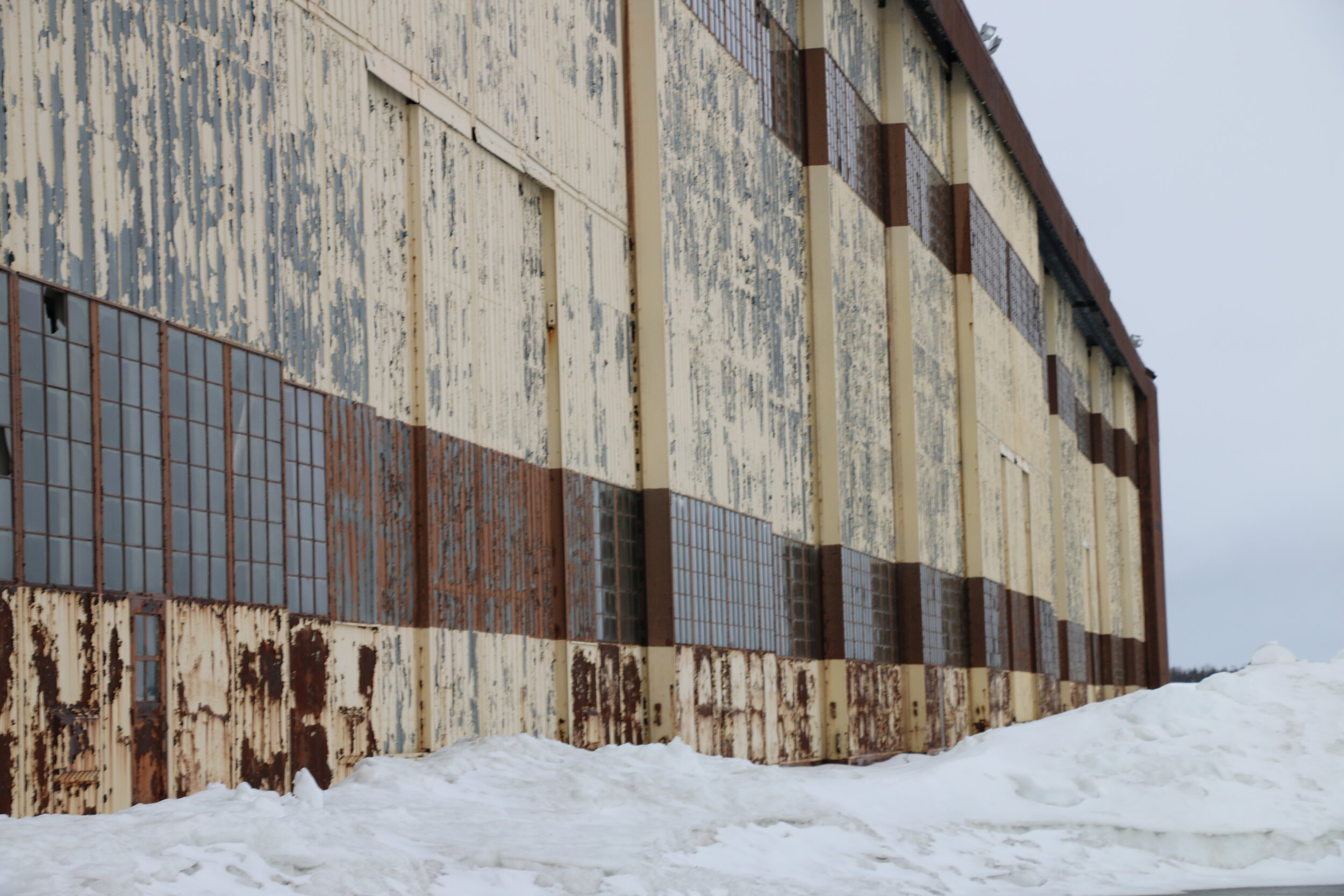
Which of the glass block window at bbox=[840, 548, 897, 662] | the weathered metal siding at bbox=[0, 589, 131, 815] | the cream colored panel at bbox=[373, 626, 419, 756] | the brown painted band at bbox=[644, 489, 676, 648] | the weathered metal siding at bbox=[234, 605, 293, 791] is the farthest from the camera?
the glass block window at bbox=[840, 548, 897, 662]

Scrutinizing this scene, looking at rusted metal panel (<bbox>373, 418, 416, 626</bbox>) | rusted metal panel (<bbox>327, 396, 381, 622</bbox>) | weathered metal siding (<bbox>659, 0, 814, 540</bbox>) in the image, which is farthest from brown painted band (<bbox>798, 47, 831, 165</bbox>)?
rusted metal panel (<bbox>327, 396, 381, 622</bbox>)

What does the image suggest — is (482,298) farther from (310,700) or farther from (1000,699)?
(1000,699)

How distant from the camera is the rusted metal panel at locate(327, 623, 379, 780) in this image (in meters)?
14.0

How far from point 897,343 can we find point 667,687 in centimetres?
1326

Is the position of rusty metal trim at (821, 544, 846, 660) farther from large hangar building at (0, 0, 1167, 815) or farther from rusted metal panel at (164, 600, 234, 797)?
rusted metal panel at (164, 600, 234, 797)

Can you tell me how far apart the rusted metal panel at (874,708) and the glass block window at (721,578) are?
10.6 ft

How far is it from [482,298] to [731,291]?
23.3ft

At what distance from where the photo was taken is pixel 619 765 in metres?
Result: 16.2

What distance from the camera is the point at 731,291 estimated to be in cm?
2372

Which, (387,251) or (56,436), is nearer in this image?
(56,436)

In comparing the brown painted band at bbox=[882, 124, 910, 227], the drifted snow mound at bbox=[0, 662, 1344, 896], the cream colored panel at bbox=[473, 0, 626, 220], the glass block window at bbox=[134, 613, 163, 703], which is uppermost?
the brown painted band at bbox=[882, 124, 910, 227]

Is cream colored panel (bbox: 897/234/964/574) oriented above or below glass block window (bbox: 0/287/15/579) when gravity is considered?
above

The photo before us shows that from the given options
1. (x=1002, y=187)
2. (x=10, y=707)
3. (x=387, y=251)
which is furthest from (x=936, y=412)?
(x=10, y=707)

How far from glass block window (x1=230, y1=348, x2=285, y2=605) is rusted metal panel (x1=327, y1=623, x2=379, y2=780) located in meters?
1.25
